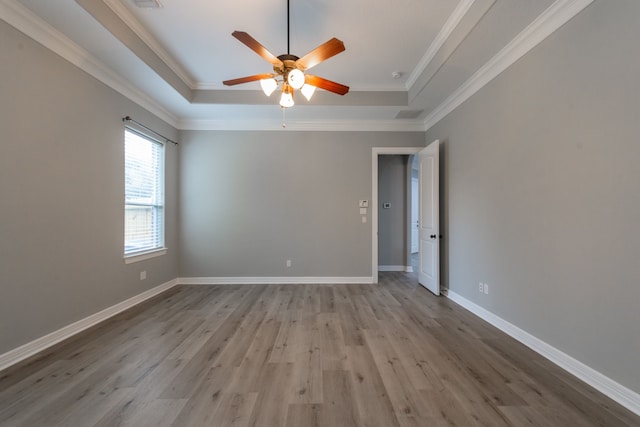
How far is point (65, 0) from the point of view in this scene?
2.10 meters

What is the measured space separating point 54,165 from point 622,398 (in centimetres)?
471

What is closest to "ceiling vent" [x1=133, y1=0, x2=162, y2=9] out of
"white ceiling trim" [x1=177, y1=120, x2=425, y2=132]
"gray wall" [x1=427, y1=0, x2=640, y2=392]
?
"white ceiling trim" [x1=177, y1=120, x2=425, y2=132]

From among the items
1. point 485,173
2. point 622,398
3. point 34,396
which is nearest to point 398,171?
point 485,173

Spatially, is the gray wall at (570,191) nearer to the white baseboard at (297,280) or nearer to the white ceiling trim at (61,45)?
the white baseboard at (297,280)

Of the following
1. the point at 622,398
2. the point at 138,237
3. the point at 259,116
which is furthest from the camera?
the point at 259,116

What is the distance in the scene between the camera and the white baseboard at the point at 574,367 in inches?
67.2

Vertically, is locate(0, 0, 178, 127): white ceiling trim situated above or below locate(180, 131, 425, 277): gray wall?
above

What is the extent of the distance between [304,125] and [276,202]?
143 cm

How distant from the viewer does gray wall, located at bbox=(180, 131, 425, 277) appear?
4805mm

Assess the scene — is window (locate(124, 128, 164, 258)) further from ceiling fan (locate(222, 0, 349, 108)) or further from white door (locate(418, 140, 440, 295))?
white door (locate(418, 140, 440, 295))

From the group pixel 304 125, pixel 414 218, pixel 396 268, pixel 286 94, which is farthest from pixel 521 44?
pixel 414 218

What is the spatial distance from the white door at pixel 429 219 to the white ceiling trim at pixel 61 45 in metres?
4.23

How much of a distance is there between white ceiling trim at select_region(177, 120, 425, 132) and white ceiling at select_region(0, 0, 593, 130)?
0.49 metres

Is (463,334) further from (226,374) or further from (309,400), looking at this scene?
(226,374)
